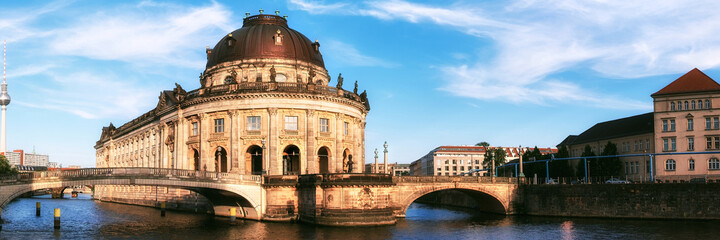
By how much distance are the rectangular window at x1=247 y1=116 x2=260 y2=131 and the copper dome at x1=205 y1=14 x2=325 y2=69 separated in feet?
25.8

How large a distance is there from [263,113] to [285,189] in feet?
34.5

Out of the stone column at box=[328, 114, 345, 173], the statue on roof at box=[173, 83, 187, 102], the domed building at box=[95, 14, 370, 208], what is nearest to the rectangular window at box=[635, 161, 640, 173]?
the domed building at box=[95, 14, 370, 208]

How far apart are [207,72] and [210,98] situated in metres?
8.79

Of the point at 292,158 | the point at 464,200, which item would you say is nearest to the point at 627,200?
the point at 464,200

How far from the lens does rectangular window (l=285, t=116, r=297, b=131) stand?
6072 cm

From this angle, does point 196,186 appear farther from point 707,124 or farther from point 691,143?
point 707,124

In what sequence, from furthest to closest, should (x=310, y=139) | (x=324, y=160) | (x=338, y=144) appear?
(x=324, y=160), (x=338, y=144), (x=310, y=139)

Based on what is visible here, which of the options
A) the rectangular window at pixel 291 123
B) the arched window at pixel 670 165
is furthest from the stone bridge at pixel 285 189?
the arched window at pixel 670 165

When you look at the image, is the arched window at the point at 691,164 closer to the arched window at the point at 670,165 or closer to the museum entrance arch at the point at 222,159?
the arched window at the point at 670,165

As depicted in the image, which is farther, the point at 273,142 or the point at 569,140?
the point at 569,140

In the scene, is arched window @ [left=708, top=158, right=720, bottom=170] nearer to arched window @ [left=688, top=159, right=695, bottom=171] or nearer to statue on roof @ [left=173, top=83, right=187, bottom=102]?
arched window @ [left=688, top=159, right=695, bottom=171]

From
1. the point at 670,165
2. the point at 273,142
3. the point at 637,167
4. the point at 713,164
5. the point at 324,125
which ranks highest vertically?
the point at 324,125

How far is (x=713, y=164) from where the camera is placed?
76.9 m

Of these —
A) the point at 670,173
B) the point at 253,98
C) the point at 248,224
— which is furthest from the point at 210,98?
the point at 670,173
